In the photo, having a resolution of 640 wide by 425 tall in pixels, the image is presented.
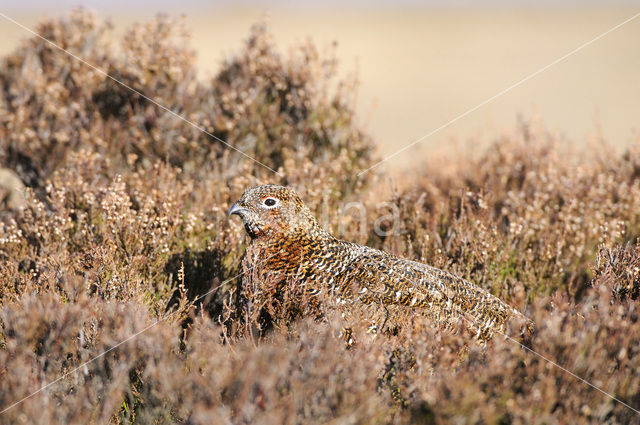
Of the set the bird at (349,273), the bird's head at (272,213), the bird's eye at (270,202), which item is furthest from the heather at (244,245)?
the bird's eye at (270,202)

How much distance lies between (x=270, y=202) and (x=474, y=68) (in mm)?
24977

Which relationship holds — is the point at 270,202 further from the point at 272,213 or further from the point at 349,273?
the point at 349,273

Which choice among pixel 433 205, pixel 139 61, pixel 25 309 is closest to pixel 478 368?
pixel 25 309

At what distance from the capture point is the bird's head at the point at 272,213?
3.33 metres

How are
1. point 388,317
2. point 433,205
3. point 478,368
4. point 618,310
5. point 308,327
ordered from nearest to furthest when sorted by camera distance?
point 478,368 → point 618,310 → point 308,327 → point 388,317 → point 433,205

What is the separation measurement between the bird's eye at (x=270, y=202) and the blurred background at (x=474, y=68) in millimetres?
3493

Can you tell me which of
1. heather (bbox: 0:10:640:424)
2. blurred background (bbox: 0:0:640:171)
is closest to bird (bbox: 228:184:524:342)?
heather (bbox: 0:10:640:424)

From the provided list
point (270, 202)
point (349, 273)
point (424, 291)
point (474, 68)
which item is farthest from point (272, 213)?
point (474, 68)

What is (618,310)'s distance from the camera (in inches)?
103

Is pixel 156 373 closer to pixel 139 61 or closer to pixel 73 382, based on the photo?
pixel 73 382

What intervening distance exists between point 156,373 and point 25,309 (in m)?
0.91

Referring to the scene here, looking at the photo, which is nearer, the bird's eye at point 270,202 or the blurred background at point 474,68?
the bird's eye at point 270,202

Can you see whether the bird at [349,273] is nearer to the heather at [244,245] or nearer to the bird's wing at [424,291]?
the bird's wing at [424,291]

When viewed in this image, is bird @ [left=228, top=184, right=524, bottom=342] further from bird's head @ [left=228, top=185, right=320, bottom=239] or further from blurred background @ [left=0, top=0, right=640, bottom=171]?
blurred background @ [left=0, top=0, right=640, bottom=171]
